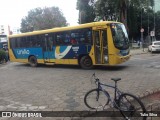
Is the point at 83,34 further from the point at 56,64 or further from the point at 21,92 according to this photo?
the point at 21,92

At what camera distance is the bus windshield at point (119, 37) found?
15039 mm

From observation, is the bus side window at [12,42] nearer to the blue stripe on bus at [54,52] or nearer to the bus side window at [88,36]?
the blue stripe on bus at [54,52]

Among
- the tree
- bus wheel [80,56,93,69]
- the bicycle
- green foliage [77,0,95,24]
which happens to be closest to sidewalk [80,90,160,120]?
the bicycle

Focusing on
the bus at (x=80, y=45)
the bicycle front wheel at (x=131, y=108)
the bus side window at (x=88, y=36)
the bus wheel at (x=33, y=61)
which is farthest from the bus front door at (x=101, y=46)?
the bicycle front wheel at (x=131, y=108)

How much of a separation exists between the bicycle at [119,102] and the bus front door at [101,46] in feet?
25.6

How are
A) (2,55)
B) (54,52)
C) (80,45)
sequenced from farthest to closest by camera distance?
(2,55), (54,52), (80,45)

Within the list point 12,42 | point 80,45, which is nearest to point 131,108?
point 80,45

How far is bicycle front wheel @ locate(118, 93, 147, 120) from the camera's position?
605cm

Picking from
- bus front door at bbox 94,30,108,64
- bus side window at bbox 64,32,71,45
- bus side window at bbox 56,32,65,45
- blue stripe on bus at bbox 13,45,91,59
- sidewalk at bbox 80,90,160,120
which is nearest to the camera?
sidewalk at bbox 80,90,160,120

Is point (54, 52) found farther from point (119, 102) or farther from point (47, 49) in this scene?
point (119, 102)

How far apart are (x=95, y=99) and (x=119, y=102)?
113 cm

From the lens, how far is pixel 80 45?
16.5 meters

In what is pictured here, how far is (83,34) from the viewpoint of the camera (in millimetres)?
16312

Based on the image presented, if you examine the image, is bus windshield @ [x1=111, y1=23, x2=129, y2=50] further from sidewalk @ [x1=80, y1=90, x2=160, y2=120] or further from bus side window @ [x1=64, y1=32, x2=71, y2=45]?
sidewalk @ [x1=80, y1=90, x2=160, y2=120]
